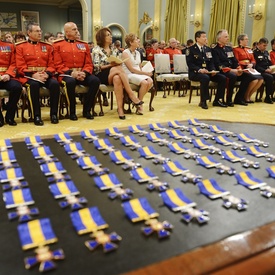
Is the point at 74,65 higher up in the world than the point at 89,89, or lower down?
higher up

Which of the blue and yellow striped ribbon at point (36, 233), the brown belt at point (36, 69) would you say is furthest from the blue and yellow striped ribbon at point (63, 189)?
the brown belt at point (36, 69)

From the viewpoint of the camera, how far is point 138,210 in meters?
1.24

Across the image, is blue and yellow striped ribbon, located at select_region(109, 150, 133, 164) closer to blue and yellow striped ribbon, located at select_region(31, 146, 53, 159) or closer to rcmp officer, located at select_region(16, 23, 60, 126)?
blue and yellow striped ribbon, located at select_region(31, 146, 53, 159)

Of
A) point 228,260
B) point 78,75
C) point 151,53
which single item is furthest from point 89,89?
point 151,53

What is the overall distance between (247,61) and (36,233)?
18.3 feet

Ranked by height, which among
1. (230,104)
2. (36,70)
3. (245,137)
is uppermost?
(36,70)

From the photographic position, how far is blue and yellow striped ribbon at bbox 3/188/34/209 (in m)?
1.29

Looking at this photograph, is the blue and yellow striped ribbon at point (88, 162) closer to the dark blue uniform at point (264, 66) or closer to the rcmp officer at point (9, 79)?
the rcmp officer at point (9, 79)

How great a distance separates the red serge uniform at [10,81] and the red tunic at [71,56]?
1.77ft

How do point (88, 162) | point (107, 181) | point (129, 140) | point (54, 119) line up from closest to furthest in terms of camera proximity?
point (107, 181), point (88, 162), point (129, 140), point (54, 119)

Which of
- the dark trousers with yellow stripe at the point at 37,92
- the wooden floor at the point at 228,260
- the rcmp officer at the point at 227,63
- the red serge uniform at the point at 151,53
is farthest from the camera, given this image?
the red serge uniform at the point at 151,53

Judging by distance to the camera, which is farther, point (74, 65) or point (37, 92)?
point (74, 65)

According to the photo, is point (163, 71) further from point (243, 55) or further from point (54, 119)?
point (54, 119)

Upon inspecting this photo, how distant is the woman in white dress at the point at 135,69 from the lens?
14.9 feet
